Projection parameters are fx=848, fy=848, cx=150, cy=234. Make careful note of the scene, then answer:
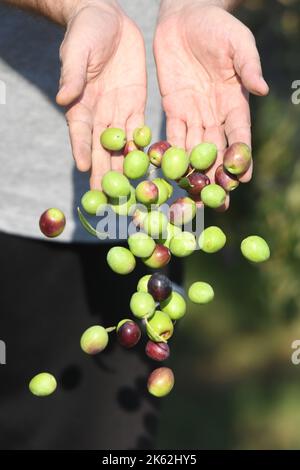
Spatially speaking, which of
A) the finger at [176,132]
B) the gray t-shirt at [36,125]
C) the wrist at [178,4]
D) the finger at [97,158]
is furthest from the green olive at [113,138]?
the wrist at [178,4]

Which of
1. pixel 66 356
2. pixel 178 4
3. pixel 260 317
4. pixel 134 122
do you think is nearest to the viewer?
pixel 134 122

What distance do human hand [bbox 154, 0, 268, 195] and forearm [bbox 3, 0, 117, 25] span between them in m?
0.20

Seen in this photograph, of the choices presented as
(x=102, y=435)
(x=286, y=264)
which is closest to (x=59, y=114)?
(x=102, y=435)

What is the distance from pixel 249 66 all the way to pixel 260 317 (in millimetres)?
2088

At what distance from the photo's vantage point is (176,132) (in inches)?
88.2

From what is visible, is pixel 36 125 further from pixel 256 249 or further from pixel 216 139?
pixel 256 249

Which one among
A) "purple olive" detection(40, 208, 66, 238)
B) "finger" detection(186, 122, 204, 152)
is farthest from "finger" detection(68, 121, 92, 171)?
"finger" detection(186, 122, 204, 152)

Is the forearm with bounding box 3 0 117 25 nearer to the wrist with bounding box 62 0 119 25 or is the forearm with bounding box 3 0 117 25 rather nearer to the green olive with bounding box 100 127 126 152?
the wrist with bounding box 62 0 119 25

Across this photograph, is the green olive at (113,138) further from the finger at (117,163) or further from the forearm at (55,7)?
the forearm at (55,7)

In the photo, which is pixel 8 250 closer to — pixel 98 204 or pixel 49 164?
pixel 49 164

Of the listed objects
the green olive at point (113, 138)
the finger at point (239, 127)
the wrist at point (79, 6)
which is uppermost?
the wrist at point (79, 6)

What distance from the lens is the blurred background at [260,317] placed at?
11.7 feet

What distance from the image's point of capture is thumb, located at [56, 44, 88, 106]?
1.96 metres

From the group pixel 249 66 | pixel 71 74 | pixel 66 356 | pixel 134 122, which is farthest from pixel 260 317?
pixel 71 74
